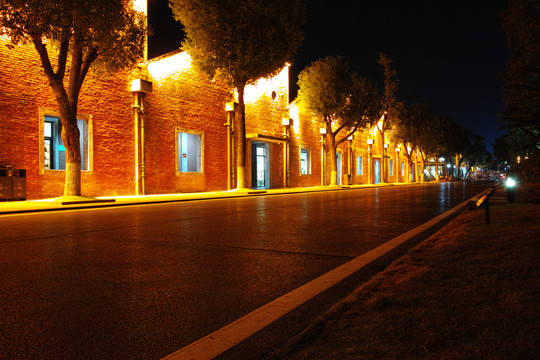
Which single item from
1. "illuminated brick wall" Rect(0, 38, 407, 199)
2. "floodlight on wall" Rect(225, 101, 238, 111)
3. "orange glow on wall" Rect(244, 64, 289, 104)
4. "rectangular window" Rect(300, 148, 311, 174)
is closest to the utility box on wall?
"illuminated brick wall" Rect(0, 38, 407, 199)

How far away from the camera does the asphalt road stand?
285 centimetres

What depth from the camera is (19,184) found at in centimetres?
1652

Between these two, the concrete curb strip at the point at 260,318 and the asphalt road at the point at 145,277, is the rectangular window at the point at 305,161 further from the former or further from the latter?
the concrete curb strip at the point at 260,318

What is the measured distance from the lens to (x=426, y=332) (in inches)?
103

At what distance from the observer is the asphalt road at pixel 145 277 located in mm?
2854

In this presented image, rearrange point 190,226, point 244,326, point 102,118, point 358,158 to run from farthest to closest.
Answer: point 358,158 < point 102,118 < point 190,226 < point 244,326

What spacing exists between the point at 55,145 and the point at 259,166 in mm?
16555

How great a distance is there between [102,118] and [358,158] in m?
35.7

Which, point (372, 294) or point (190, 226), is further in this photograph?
point (190, 226)

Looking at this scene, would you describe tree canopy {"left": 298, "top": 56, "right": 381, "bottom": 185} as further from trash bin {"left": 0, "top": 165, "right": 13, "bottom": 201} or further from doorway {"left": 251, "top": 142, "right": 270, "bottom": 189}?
trash bin {"left": 0, "top": 165, "right": 13, "bottom": 201}

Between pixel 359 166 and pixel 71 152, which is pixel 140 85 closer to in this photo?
pixel 71 152

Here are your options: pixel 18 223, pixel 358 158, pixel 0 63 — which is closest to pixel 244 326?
pixel 18 223

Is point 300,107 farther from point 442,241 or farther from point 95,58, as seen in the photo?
point 442,241

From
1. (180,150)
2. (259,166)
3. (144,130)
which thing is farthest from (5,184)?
(259,166)
